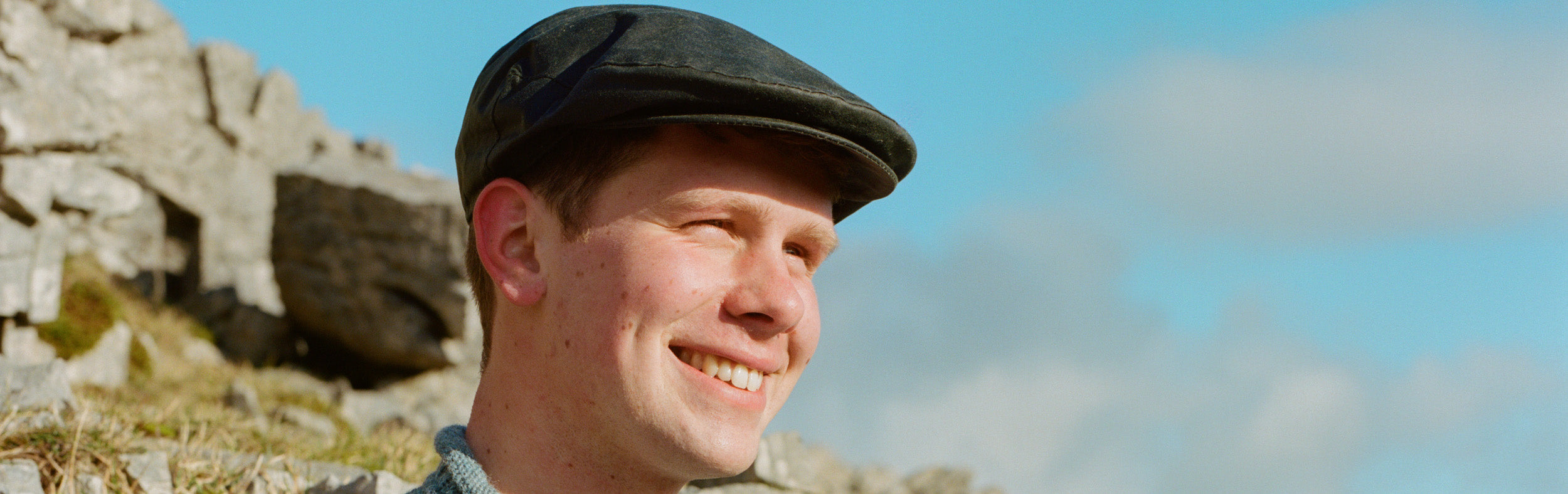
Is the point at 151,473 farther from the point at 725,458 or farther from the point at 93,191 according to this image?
the point at 93,191

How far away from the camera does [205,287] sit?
20.6 metres

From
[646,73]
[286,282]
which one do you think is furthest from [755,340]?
[286,282]

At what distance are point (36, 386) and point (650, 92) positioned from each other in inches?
160

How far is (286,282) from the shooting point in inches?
695

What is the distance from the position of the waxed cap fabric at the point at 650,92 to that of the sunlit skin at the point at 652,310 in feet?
0.39

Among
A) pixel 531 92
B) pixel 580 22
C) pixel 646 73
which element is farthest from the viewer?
pixel 580 22

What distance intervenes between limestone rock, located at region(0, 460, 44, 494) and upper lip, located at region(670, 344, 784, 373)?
9.26 ft

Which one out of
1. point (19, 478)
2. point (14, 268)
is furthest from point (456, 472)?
point (14, 268)

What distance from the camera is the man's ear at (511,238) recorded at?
3102 millimetres

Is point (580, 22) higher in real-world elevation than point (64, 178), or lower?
lower

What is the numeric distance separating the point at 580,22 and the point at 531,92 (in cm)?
31

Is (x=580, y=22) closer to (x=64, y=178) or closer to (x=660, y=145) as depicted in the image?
(x=660, y=145)

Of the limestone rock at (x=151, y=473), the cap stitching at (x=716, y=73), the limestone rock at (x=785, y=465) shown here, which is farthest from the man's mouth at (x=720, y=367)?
the limestone rock at (x=785, y=465)

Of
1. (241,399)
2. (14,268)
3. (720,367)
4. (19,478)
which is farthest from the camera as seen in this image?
(241,399)
